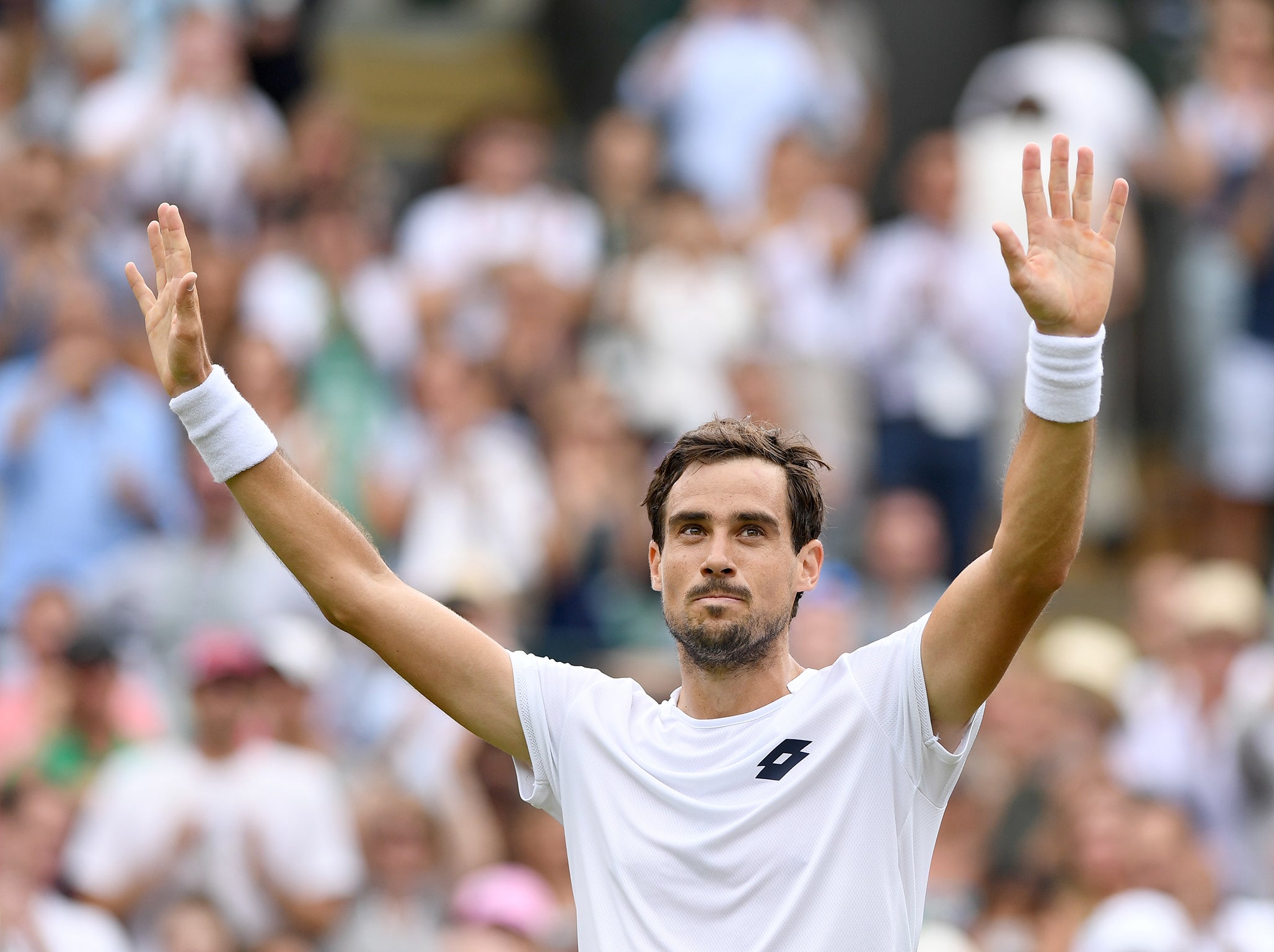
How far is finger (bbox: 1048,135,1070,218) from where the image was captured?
3701mm

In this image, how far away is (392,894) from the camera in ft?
24.4

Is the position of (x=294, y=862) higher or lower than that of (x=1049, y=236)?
lower

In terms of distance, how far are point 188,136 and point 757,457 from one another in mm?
7245

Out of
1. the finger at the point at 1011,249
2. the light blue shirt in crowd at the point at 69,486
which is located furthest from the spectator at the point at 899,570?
the finger at the point at 1011,249

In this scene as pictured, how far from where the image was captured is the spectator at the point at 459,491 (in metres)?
9.33

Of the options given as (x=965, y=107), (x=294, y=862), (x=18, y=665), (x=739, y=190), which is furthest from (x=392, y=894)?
(x=965, y=107)

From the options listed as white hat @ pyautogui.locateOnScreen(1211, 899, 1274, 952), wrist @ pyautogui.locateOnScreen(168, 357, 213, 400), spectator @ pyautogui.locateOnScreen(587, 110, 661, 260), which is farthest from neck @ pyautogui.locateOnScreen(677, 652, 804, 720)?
spectator @ pyautogui.locateOnScreen(587, 110, 661, 260)

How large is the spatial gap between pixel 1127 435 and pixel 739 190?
106 inches

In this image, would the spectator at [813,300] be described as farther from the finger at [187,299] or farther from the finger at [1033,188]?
the finger at [1033,188]

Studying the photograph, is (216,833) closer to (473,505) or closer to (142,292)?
(473,505)

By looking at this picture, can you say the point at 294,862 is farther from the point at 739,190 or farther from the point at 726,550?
the point at 739,190

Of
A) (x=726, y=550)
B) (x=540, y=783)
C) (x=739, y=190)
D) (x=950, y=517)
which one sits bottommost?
(x=540, y=783)

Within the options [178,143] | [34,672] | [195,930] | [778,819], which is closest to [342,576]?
[778,819]

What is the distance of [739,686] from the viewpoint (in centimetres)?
403
